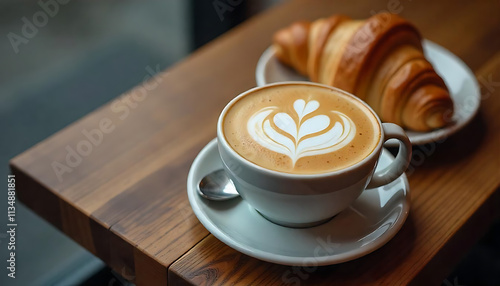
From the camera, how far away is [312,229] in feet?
2.22

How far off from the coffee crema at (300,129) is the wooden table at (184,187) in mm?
123

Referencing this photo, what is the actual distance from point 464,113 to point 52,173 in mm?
564

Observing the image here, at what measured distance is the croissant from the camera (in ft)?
2.75

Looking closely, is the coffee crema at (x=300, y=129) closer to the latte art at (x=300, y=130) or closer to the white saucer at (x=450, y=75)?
the latte art at (x=300, y=130)

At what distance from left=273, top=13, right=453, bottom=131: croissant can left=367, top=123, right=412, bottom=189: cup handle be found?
177 mm

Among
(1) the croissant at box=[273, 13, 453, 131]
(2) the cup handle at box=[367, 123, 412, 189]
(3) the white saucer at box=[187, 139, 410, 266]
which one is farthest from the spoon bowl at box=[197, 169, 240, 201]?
(1) the croissant at box=[273, 13, 453, 131]

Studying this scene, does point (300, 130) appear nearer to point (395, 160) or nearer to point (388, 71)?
point (395, 160)

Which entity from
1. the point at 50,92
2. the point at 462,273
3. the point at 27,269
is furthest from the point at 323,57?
the point at 50,92

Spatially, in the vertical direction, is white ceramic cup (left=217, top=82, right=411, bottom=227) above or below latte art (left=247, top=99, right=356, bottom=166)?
below

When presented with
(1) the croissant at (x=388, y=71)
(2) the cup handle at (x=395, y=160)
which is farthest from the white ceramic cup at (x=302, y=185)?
(1) the croissant at (x=388, y=71)

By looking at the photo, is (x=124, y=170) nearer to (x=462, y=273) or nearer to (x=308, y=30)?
(x=308, y=30)

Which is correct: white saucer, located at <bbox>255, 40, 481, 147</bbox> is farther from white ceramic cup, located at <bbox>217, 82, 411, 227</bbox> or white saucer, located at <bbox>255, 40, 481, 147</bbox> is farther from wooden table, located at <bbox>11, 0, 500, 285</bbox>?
white ceramic cup, located at <bbox>217, 82, 411, 227</bbox>

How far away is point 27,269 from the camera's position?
137 cm

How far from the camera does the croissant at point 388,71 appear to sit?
2.75ft
